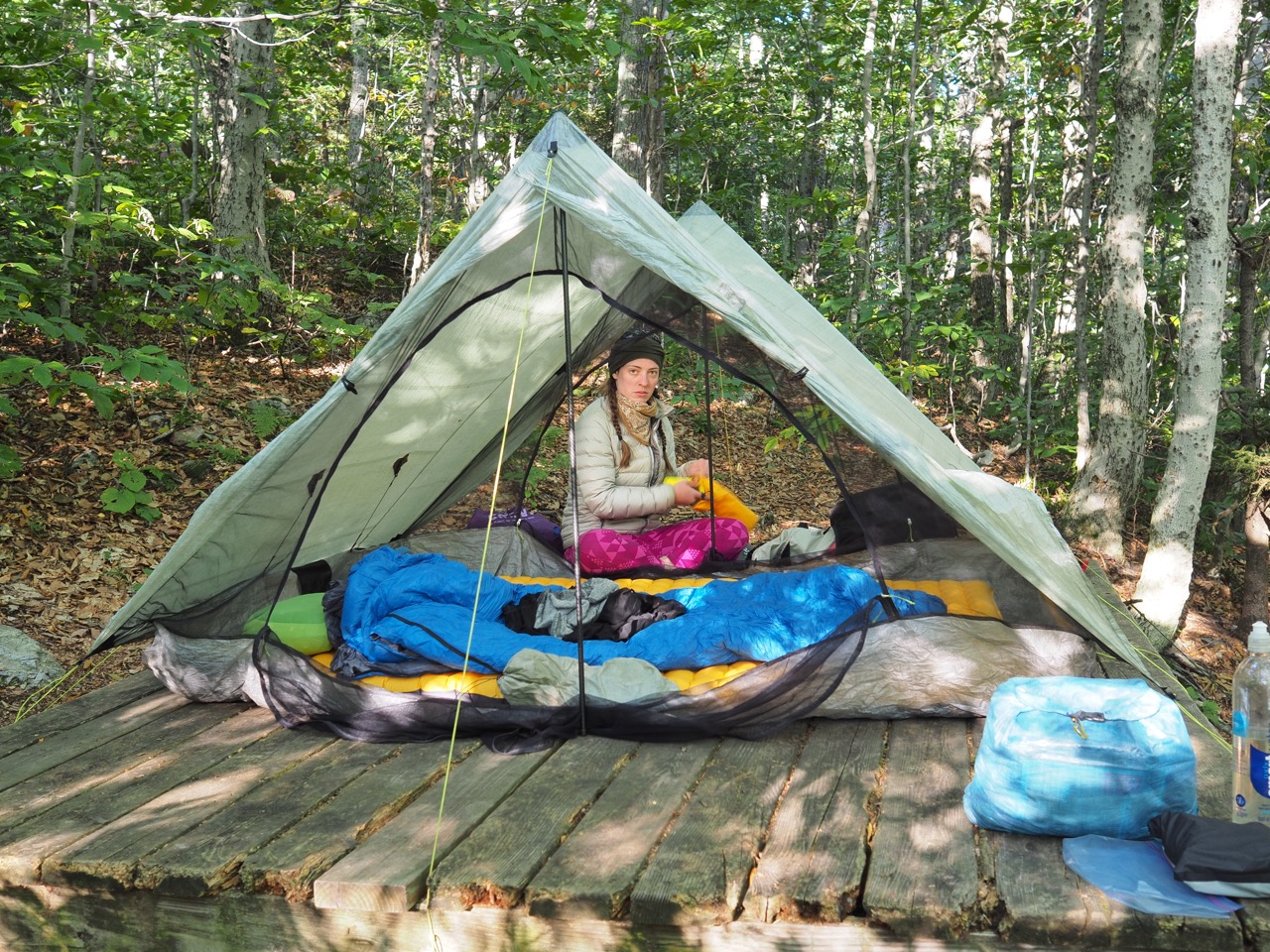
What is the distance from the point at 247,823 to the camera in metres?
2.45

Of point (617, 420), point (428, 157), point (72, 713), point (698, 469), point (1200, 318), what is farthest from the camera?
point (428, 157)

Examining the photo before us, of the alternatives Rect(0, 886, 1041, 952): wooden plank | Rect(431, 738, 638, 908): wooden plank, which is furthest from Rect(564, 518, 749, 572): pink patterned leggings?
Rect(0, 886, 1041, 952): wooden plank

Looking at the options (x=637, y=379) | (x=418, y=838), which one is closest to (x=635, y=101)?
(x=637, y=379)

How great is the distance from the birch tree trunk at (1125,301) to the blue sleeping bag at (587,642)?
362 centimetres

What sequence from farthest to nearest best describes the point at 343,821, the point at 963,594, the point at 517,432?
the point at 517,432, the point at 963,594, the point at 343,821

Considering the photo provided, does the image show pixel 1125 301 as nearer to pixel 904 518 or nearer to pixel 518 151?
pixel 904 518

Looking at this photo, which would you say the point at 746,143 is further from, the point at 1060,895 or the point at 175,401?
the point at 1060,895

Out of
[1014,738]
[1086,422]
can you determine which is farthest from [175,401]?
[1086,422]

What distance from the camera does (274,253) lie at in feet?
31.4

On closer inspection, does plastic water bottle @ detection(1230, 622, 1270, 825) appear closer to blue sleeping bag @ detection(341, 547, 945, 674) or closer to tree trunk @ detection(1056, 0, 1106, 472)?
blue sleeping bag @ detection(341, 547, 945, 674)

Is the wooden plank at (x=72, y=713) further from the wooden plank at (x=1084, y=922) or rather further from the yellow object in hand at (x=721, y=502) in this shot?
the wooden plank at (x=1084, y=922)

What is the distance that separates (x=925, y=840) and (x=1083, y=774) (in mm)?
379

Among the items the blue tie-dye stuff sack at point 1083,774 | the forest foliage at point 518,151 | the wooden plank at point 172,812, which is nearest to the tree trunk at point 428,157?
the forest foliage at point 518,151

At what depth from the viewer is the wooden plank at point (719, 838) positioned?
201cm
